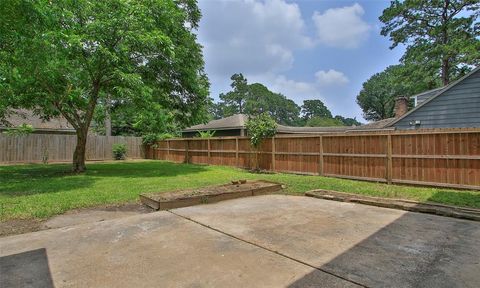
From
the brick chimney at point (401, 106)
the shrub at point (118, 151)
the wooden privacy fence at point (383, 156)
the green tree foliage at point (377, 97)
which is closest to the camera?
the wooden privacy fence at point (383, 156)

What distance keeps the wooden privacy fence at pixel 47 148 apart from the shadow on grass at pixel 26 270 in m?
15.3

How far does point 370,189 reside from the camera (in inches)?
294

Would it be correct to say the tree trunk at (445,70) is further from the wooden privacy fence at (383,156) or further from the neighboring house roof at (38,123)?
the neighboring house roof at (38,123)

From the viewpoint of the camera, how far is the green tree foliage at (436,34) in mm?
17719

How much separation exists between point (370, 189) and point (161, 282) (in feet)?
20.6

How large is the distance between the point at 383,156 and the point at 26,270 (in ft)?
27.3

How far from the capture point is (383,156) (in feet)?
27.6

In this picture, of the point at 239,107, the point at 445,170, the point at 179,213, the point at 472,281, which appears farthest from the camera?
the point at 239,107

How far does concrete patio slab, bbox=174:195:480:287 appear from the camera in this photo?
2727mm

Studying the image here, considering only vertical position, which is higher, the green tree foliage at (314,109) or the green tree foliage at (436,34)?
the green tree foliage at (314,109)

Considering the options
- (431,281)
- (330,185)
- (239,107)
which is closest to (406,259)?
(431,281)

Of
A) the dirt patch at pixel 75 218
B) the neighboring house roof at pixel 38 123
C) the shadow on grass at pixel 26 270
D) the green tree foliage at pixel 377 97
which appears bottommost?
the shadow on grass at pixel 26 270

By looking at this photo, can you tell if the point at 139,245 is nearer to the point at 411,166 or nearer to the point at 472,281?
the point at 472,281

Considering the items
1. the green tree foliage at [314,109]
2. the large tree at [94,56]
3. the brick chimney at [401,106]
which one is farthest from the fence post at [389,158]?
the green tree foliage at [314,109]
